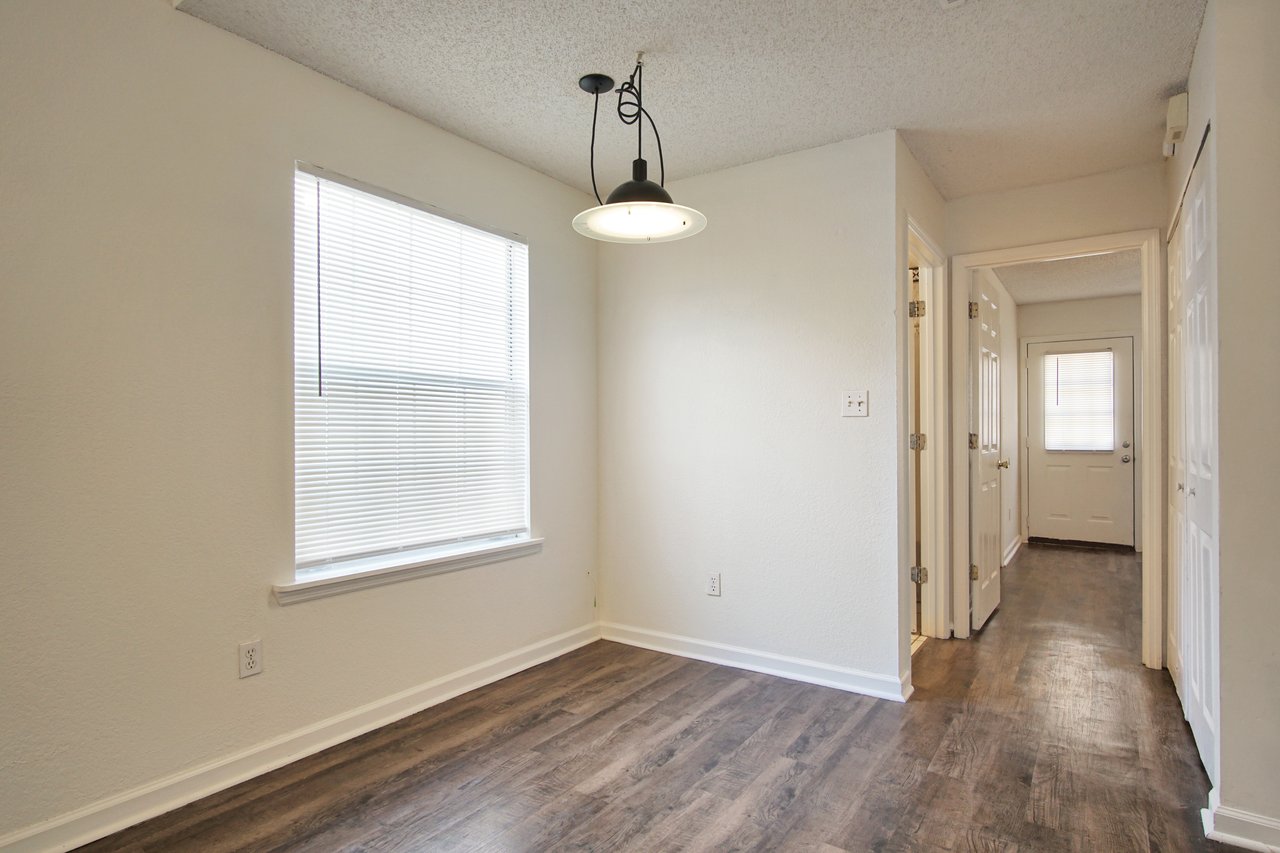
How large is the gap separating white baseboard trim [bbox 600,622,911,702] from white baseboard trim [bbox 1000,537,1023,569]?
142 inches

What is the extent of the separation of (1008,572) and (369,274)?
5.44 meters

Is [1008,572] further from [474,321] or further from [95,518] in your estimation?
[95,518]

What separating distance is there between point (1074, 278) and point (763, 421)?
13.3ft

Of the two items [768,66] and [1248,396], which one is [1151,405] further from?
[768,66]

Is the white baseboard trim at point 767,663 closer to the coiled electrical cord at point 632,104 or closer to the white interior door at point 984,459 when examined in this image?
the white interior door at point 984,459

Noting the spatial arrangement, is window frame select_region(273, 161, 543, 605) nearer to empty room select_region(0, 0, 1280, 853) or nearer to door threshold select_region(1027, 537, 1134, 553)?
empty room select_region(0, 0, 1280, 853)

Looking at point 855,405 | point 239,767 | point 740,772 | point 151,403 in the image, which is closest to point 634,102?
point 855,405

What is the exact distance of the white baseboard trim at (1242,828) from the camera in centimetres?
179

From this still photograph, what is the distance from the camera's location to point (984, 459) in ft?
13.7

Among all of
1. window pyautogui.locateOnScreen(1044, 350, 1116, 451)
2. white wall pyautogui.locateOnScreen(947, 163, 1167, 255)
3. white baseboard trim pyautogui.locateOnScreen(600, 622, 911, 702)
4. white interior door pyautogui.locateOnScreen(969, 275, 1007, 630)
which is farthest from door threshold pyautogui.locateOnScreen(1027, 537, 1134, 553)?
white baseboard trim pyautogui.locateOnScreen(600, 622, 911, 702)

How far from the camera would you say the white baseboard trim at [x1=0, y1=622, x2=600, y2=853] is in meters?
1.84

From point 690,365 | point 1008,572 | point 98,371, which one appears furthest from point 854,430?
point 1008,572

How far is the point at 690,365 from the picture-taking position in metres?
3.55

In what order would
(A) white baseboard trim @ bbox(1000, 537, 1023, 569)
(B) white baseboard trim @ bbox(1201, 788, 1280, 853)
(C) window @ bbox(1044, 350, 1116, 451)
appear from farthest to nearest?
(C) window @ bbox(1044, 350, 1116, 451), (A) white baseboard trim @ bbox(1000, 537, 1023, 569), (B) white baseboard trim @ bbox(1201, 788, 1280, 853)
